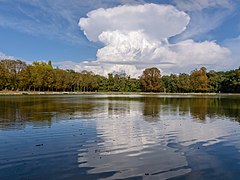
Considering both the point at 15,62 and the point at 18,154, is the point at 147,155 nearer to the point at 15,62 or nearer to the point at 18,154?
the point at 18,154

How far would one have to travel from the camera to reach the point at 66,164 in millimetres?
10219

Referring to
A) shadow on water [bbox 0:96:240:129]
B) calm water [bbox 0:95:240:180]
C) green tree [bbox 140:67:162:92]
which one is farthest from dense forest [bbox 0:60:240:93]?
calm water [bbox 0:95:240:180]

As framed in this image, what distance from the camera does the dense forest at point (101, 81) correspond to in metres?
111

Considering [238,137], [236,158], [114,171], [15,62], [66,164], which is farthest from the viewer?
[15,62]

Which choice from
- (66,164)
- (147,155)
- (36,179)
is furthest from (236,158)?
(36,179)

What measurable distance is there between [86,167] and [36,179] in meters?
1.99

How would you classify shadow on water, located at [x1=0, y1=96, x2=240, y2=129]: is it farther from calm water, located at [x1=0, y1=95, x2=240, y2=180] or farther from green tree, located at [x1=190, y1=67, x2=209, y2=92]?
green tree, located at [x1=190, y1=67, x2=209, y2=92]

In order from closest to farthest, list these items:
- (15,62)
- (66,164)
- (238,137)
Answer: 1. (66,164)
2. (238,137)
3. (15,62)

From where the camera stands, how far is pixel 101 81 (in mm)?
158000

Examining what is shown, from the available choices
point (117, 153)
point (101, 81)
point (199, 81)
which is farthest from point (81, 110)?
point (101, 81)

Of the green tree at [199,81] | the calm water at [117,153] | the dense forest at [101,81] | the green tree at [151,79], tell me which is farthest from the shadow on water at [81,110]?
the green tree at [151,79]

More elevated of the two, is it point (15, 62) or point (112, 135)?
point (15, 62)

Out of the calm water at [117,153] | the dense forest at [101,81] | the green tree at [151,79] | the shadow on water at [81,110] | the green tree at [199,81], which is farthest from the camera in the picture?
the green tree at [151,79]

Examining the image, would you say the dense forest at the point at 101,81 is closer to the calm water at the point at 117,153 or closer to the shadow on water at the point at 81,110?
the shadow on water at the point at 81,110
